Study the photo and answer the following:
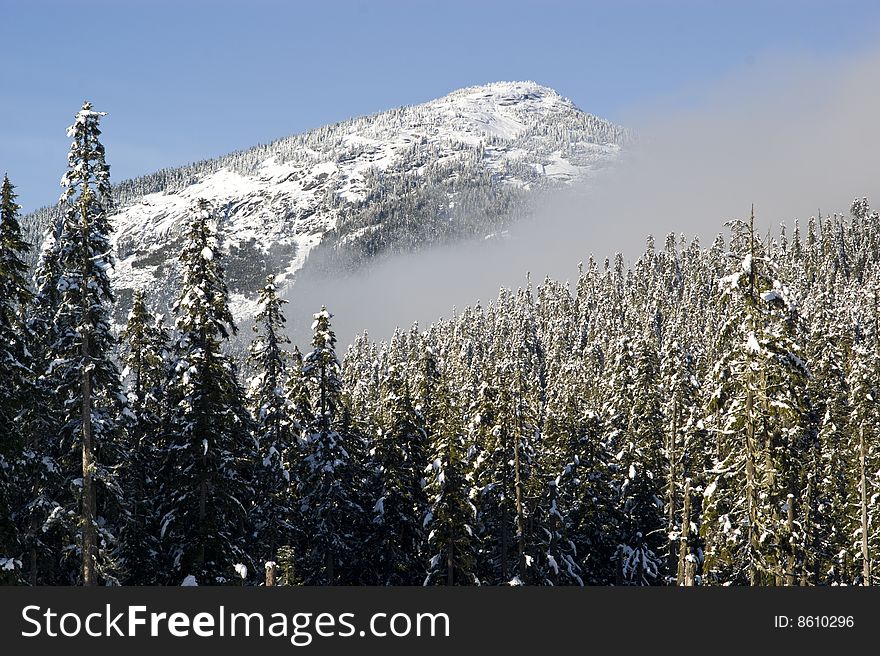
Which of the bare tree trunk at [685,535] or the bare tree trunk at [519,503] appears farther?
the bare tree trunk at [685,535]

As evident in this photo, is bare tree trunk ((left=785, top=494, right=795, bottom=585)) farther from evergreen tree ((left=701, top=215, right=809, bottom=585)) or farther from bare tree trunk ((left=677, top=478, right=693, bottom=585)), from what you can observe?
bare tree trunk ((left=677, top=478, right=693, bottom=585))

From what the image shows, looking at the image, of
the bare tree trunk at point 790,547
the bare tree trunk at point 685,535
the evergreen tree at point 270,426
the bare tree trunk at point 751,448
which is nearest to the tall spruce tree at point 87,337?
the evergreen tree at point 270,426

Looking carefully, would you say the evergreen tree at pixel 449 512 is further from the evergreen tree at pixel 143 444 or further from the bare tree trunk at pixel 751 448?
the bare tree trunk at pixel 751 448

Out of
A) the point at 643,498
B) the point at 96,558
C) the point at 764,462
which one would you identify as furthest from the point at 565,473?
the point at 96,558

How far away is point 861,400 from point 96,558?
42.2 m

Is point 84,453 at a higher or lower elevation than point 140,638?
higher

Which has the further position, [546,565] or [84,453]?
[546,565]

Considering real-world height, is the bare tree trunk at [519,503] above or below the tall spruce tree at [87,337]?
below

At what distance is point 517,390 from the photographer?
38.8 meters

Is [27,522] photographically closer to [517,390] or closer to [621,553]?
[517,390]

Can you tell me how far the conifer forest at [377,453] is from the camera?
77.6ft

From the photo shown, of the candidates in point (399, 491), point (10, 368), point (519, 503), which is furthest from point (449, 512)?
point (10, 368)

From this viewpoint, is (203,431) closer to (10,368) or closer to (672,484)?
(10,368)

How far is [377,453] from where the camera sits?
140ft
